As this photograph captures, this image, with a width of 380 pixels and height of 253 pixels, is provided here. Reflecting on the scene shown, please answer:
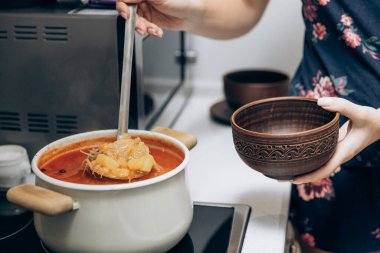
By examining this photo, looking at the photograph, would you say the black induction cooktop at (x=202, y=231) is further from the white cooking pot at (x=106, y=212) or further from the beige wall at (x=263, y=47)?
the beige wall at (x=263, y=47)

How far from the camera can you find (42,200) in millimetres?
666

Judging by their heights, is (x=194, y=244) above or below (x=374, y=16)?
below

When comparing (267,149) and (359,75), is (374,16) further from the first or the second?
(267,149)

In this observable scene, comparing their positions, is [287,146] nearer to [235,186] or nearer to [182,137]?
[182,137]

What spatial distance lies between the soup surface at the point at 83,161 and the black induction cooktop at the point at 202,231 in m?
0.13

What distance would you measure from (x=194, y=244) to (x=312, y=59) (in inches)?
18.2

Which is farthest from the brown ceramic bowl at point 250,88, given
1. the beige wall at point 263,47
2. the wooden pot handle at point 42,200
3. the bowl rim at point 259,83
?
the wooden pot handle at point 42,200

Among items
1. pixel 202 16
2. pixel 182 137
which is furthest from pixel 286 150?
pixel 202 16

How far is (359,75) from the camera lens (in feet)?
3.30

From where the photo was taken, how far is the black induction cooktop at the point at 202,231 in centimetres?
83

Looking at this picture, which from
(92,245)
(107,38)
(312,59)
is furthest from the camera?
(312,59)

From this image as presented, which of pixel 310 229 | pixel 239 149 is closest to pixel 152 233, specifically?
pixel 239 149

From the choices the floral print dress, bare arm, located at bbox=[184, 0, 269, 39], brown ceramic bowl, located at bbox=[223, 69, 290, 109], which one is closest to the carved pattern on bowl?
the floral print dress

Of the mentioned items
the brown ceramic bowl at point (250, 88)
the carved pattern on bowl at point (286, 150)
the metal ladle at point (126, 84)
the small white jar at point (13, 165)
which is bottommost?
the small white jar at point (13, 165)
